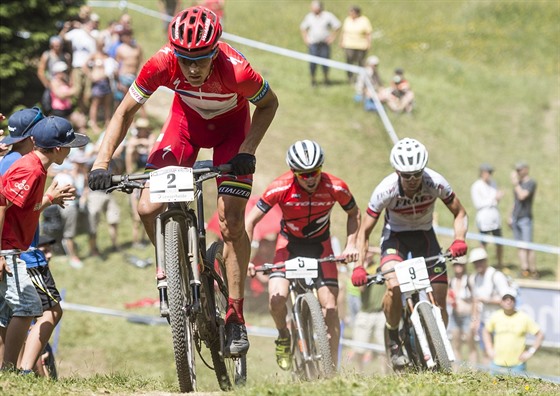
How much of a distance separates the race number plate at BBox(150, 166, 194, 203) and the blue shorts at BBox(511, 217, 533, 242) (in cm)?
1259

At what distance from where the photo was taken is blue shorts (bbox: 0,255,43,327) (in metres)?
7.86

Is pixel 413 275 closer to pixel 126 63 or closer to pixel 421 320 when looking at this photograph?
pixel 421 320

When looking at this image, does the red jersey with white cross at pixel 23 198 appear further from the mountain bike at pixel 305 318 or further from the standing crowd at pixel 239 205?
the mountain bike at pixel 305 318

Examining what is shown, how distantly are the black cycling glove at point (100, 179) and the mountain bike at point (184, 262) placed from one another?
0.22 ft

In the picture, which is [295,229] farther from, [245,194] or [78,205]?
[78,205]

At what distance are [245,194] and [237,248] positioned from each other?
0.52 meters

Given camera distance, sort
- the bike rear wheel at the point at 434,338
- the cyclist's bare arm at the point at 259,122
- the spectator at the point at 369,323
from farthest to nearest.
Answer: the spectator at the point at 369,323
the bike rear wheel at the point at 434,338
the cyclist's bare arm at the point at 259,122

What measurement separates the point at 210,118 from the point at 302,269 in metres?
2.48

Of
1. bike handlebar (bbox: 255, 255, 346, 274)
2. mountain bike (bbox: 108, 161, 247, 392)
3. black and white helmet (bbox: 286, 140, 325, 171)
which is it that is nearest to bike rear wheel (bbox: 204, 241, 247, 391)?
mountain bike (bbox: 108, 161, 247, 392)

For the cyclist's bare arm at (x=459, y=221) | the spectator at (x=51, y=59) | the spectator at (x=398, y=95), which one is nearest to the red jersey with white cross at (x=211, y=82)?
the cyclist's bare arm at (x=459, y=221)

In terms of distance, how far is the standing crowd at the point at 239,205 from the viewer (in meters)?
7.30

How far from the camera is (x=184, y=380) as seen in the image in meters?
7.09

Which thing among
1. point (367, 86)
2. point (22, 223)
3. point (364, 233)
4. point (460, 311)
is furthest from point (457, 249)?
point (367, 86)

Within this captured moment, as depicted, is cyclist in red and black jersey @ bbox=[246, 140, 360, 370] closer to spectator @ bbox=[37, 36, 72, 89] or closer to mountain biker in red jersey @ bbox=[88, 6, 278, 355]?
mountain biker in red jersey @ bbox=[88, 6, 278, 355]
